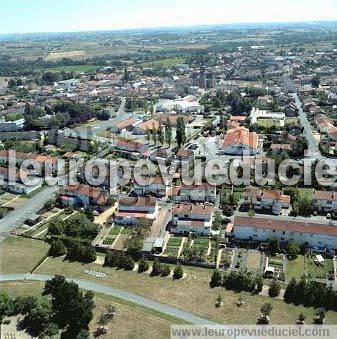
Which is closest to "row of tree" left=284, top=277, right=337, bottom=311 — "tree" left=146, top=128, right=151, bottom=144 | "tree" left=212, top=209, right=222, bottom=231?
"tree" left=212, top=209, right=222, bottom=231

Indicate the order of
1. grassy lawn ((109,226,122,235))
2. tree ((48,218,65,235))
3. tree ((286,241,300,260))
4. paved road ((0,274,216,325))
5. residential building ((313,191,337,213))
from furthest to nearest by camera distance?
residential building ((313,191,337,213)) < grassy lawn ((109,226,122,235)) < tree ((48,218,65,235)) < tree ((286,241,300,260)) < paved road ((0,274,216,325))

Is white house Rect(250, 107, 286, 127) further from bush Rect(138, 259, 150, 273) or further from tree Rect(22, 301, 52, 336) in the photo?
tree Rect(22, 301, 52, 336)

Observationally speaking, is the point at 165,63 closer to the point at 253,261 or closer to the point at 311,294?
the point at 253,261

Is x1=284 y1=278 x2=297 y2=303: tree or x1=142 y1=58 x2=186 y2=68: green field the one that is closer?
x1=284 y1=278 x2=297 y2=303: tree

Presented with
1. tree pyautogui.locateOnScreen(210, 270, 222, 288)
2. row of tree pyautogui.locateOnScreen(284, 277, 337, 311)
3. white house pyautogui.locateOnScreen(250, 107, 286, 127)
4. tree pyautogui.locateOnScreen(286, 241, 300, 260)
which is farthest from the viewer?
white house pyautogui.locateOnScreen(250, 107, 286, 127)

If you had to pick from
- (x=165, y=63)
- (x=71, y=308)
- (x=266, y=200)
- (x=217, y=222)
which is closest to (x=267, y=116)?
(x=266, y=200)

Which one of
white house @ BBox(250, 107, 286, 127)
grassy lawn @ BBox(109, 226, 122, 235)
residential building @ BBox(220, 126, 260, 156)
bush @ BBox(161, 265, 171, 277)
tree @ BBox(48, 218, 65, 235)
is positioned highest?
white house @ BBox(250, 107, 286, 127)

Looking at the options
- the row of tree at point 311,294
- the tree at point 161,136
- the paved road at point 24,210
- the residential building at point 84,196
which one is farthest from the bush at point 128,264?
the tree at point 161,136
